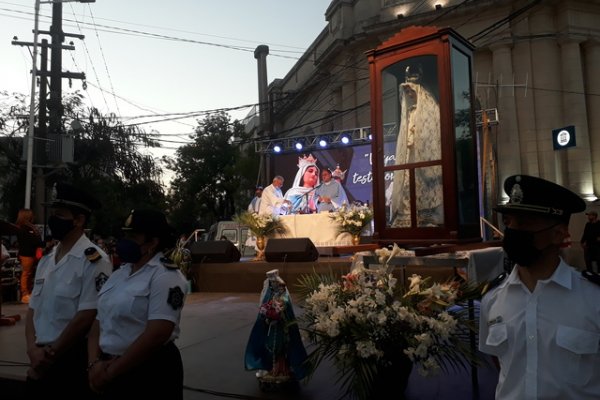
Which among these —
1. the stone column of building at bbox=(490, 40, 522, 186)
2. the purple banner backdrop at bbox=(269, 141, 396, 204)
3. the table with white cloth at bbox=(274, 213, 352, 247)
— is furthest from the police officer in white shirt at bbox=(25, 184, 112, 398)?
the stone column of building at bbox=(490, 40, 522, 186)

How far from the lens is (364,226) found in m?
10.4

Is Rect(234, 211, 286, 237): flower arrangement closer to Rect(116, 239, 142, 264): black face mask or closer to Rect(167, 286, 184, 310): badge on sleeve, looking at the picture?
Rect(116, 239, 142, 264): black face mask

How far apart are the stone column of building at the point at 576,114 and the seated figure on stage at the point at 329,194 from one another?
10775 mm

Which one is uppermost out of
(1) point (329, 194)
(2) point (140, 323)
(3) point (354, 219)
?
(1) point (329, 194)

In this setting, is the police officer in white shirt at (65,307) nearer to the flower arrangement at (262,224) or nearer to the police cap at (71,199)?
the police cap at (71,199)

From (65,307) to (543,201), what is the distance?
9.69ft

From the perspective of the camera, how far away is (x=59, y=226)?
3.30m

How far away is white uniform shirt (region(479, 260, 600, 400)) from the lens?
1872mm

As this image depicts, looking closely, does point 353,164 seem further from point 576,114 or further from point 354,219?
point 354,219

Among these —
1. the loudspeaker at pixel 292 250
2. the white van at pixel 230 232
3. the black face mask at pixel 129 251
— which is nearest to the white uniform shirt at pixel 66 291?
the black face mask at pixel 129 251

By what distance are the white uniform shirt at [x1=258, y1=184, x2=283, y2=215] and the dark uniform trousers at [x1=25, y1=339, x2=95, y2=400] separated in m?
9.22

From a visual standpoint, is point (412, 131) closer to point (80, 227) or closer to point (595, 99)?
point (80, 227)

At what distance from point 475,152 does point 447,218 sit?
1164mm

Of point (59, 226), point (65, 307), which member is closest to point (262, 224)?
point (59, 226)
